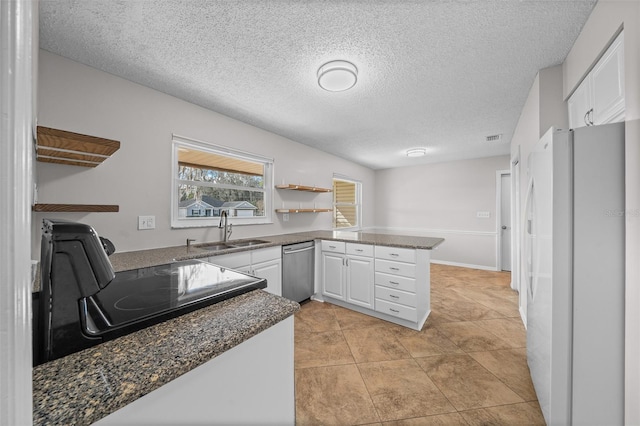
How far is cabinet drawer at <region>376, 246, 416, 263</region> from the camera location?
252 centimetres

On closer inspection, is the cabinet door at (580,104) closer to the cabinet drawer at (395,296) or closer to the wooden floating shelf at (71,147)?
the cabinet drawer at (395,296)

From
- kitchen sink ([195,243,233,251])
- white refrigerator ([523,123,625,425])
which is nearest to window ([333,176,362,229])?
kitchen sink ([195,243,233,251])

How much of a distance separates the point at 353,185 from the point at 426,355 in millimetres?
4098

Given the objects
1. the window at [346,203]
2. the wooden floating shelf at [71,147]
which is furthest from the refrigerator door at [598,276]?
the window at [346,203]

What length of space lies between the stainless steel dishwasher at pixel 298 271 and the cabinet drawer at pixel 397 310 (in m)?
0.92

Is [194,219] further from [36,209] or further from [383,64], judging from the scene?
[383,64]

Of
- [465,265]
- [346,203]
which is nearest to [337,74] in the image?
[346,203]

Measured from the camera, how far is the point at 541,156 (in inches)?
55.2

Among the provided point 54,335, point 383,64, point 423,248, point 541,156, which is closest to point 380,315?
point 423,248

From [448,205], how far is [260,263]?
4521 mm

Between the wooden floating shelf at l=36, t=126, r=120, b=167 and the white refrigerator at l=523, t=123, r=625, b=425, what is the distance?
8.39ft

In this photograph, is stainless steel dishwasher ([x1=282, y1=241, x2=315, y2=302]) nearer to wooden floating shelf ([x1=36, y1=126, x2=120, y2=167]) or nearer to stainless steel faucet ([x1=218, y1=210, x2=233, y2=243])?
stainless steel faucet ([x1=218, y1=210, x2=233, y2=243])

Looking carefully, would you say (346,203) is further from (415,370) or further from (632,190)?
(632,190)

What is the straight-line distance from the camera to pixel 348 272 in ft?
9.76
